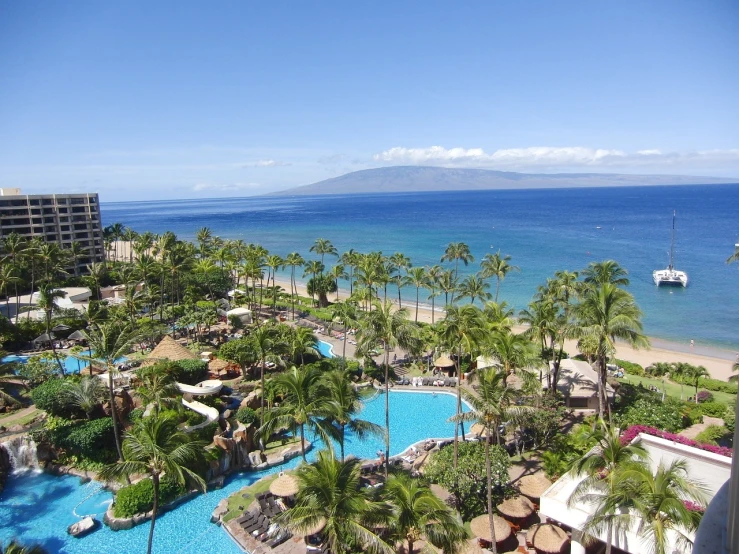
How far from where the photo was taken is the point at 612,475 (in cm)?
1430

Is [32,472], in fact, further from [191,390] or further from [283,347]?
[283,347]

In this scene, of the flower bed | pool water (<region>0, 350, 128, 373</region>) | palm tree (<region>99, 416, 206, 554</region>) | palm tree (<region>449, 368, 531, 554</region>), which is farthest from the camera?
pool water (<region>0, 350, 128, 373</region>)

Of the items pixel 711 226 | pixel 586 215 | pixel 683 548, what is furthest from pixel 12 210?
pixel 586 215

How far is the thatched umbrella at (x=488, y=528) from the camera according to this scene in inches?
760

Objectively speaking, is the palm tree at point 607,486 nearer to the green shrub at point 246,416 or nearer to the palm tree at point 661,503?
the palm tree at point 661,503

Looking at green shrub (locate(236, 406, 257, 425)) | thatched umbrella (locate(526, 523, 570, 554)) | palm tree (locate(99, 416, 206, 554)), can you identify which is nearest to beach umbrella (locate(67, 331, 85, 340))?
green shrub (locate(236, 406, 257, 425))

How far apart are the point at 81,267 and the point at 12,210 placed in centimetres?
1242

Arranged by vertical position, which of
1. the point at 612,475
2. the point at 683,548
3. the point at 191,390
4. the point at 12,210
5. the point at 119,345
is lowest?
the point at 191,390

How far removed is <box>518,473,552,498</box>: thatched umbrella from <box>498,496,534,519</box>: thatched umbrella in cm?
54

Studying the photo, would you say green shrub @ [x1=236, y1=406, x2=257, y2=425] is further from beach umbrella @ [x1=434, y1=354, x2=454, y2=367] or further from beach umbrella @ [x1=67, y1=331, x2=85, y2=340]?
beach umbrella @ [x1=67, y1=331, x2=85, y2=340]

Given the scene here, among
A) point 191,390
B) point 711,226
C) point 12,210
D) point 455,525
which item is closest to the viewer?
point 455,525

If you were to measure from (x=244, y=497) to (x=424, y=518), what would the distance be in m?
12.0

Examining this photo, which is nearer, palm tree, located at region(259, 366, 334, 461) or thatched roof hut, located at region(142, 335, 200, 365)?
palm tree, located at region(259, 366, 334, 461)

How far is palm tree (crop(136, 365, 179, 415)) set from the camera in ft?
86.6
